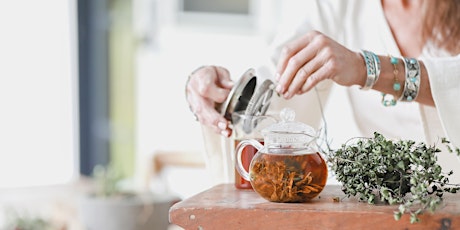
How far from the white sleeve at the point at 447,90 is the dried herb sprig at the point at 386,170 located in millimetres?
244

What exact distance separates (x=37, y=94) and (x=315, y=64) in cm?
277

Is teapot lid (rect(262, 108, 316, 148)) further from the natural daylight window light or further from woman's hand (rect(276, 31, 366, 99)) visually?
the natural daylight window light

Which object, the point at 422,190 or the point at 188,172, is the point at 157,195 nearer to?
the point at 422,190

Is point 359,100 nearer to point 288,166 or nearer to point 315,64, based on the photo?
point 315,64

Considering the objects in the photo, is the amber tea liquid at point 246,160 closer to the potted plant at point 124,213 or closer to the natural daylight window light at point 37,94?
the potted plant at point 124,213

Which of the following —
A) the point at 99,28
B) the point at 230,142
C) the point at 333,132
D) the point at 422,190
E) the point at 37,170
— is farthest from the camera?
the point at 99,28

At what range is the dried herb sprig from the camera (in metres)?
0.93

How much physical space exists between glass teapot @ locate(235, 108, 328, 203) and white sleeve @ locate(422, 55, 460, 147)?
30cm

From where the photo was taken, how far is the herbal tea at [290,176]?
96 cm

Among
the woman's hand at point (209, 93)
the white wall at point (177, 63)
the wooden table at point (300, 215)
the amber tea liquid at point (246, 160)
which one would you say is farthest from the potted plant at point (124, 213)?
the white wall at point (177, 63)

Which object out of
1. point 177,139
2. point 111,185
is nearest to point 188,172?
point 177,139

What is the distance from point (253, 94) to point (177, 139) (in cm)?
264

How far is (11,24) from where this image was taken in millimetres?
3480

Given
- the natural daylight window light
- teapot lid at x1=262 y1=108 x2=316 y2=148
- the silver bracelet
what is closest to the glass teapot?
teapot lid at x1=262 y1=108 x2=316 y2=148
